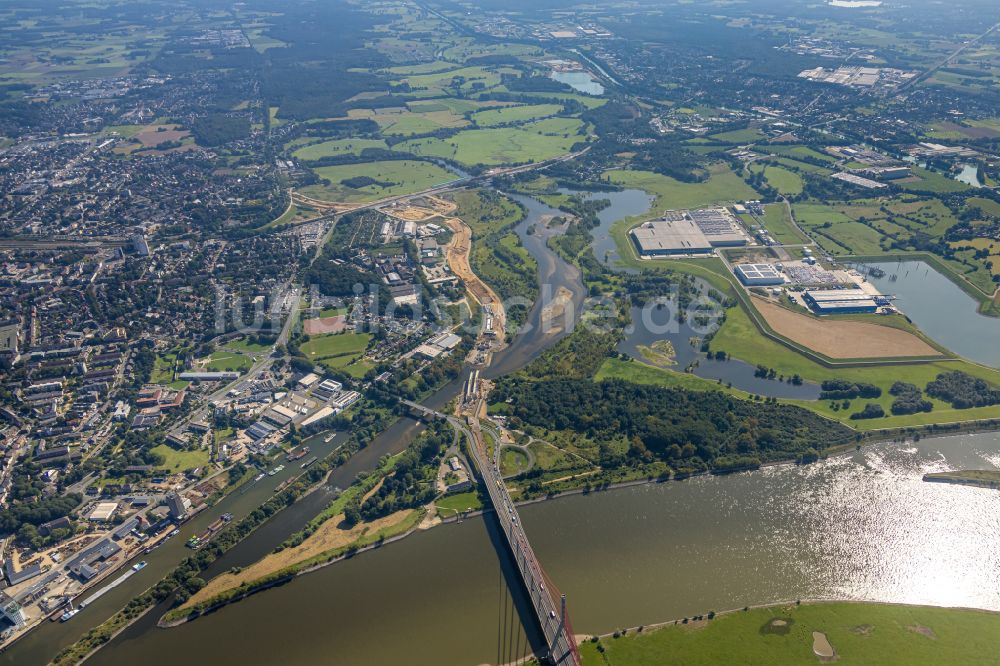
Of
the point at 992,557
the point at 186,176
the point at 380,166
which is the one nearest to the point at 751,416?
the point at 992,557

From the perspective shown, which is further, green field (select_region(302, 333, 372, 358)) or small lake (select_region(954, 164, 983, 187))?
small lake (select_region(954, 164, 983, 187))

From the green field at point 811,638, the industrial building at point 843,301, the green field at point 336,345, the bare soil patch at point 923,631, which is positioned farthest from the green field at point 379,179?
the bare soil patch at point 923,631

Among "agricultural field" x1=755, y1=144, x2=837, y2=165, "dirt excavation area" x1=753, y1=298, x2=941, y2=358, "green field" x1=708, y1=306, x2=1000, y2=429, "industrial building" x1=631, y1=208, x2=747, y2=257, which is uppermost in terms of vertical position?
"agricultural field" x1=755, y1=144, x2=837, y2=165

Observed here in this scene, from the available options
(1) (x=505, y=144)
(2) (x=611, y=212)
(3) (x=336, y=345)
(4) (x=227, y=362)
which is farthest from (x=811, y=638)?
(1) (x=505, y=144)

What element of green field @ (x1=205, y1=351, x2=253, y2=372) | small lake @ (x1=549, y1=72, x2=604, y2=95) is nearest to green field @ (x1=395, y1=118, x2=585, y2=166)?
small lake @ (x1=549, y1=72, x2=604, y2=95)

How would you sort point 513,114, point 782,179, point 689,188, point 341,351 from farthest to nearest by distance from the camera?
point 513,114
point 782,179
point 689,188
point 341,351

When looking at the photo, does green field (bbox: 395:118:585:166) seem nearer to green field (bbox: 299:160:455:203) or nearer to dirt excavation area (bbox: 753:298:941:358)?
green field (bbox: 299:160:455:203)

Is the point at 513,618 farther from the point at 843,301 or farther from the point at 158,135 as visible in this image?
the point at 158,135
